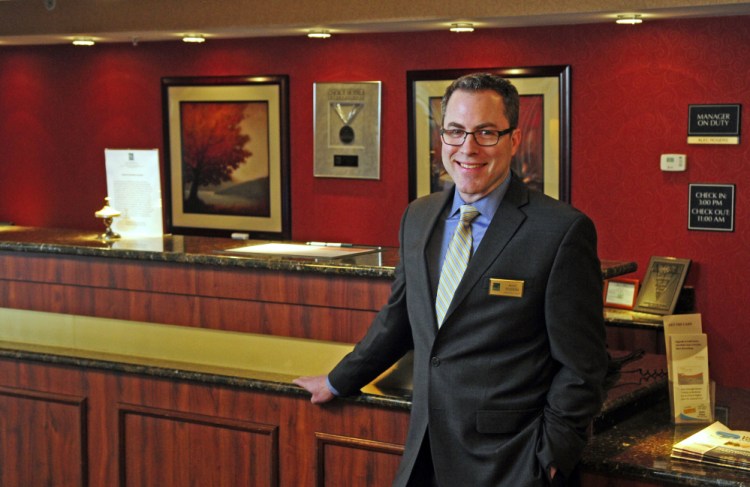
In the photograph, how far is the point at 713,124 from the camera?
223 inches

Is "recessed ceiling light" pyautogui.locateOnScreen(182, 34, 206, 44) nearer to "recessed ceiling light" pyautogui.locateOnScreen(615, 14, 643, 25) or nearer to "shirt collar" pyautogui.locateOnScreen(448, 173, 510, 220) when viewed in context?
"recessed ceiling light" pyautogui.locateOnScreen(615, 14, 643, 25)

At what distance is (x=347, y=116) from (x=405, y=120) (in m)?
0.41

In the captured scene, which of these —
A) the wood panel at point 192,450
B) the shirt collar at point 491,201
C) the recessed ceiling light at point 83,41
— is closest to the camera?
the shirt collar at point 491,201

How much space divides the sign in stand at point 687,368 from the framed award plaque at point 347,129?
3.79 m

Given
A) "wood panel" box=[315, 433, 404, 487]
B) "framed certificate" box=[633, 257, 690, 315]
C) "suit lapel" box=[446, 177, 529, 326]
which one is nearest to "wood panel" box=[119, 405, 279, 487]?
"wood panel" box=[315, 433, 404, 487]

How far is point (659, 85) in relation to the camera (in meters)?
5.82

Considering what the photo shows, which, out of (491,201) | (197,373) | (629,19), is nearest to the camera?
(491,201)

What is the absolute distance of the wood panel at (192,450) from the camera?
3377 millimetres

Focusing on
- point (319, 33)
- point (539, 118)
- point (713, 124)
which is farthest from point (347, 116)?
point (713, 124)

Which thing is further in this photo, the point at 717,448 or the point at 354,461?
the point at 354,461

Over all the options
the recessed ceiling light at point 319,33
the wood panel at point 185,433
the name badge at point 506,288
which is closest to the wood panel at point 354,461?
the wood panel at point 185,433

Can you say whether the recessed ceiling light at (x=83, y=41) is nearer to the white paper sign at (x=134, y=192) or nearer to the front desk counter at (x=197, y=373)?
the white paper sign at (x=134, y=192)

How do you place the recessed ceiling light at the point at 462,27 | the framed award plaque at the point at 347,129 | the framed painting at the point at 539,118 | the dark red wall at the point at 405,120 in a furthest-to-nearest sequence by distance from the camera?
1. the framed award plaque at the point at 347,129
2. the framed painting at the point at 539,118
3. the recessed ceiling light at the point at 462,27
4. the dark red wall at the point at 405,120

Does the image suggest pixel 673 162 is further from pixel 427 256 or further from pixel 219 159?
pixel 427 256
